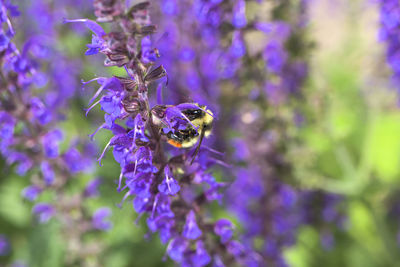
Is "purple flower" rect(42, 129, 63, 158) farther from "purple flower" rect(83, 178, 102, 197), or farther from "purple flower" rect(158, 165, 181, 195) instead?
"purple flower" rect(158, 165, 181, 195)

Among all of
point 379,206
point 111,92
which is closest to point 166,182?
point 111,92

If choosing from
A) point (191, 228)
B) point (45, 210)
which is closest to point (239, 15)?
point (191, 228)

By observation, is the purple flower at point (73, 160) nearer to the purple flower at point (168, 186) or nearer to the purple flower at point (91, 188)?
the purple flower at point (91, 188)

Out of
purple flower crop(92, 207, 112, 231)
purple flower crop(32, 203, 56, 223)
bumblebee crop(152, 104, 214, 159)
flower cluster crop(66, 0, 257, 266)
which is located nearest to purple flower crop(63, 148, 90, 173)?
purple flower crop(32, 203, 56, 223)

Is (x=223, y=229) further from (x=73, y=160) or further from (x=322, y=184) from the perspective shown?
(x=322, y=184)

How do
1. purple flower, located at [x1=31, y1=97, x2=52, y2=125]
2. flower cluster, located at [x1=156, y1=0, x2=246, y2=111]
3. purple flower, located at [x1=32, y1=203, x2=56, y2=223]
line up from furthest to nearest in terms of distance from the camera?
1. purple flower, located at [x1=32, y1=203, x2=56, y2=223]
2. flower cluster, located at [x1=156, y1=0, x2=246, y2=111]
3. purple flower, located at [x1=31, y1=97, x2=52, y2=125]

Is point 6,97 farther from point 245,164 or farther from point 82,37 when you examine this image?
point 82,37
